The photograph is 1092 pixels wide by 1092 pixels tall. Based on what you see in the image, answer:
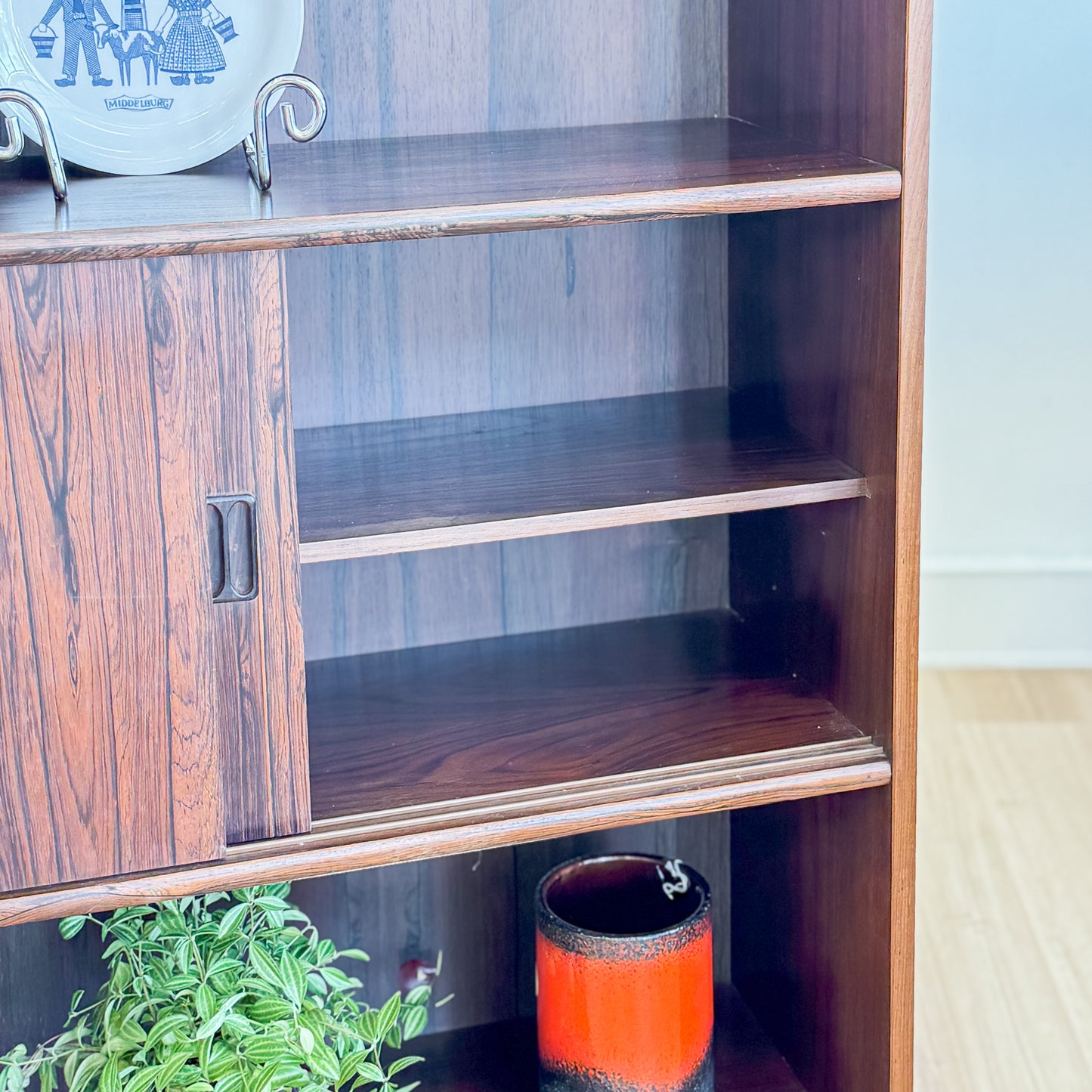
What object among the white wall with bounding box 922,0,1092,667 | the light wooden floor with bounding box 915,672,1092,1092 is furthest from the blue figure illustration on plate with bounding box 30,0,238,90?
the white wall with bounding box 922,0,1092,667

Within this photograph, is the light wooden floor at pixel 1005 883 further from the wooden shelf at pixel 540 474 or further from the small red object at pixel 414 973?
the wooden shelf at pixel 540 474

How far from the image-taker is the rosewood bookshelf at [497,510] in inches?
37.9

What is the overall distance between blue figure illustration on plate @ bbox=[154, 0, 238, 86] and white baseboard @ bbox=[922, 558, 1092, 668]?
1781 millimetres

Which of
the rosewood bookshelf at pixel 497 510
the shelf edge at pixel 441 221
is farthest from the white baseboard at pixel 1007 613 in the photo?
the shelf edge at pixel 441 221

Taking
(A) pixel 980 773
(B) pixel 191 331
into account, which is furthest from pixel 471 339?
(A) pixel 980 773

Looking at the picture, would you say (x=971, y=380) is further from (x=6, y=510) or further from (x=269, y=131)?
(x=6, y=510)

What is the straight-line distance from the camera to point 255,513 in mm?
992

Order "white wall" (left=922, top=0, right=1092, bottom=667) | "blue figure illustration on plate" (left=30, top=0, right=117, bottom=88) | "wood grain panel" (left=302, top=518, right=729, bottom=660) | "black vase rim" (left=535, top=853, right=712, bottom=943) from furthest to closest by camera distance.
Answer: "white wall" (left=922, top=0, right=1092, bottom=667) → "wood grain panel" (left=302, top=518, right=729, bottom=660) → "black vase rim" (left=535, top=853, right=712, bottom=943) → "blue figure illustration on plate" (left=30, top=0, right=117, bottom=88)

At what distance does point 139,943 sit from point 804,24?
2.95 ft

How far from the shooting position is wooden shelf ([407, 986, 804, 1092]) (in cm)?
141

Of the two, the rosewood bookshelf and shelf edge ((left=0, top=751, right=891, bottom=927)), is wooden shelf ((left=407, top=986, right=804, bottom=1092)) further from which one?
shelf edge ((left=0, top=751, right=891, bottom=927))

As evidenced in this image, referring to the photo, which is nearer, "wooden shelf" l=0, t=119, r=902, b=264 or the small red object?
"wooden shelf" l=0, t=119, r=902, b=264

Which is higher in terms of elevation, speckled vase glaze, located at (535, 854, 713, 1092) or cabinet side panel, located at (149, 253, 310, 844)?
cabinet side panel, located at (149, 253, 310, 844)

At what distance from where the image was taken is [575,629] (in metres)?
1.41
